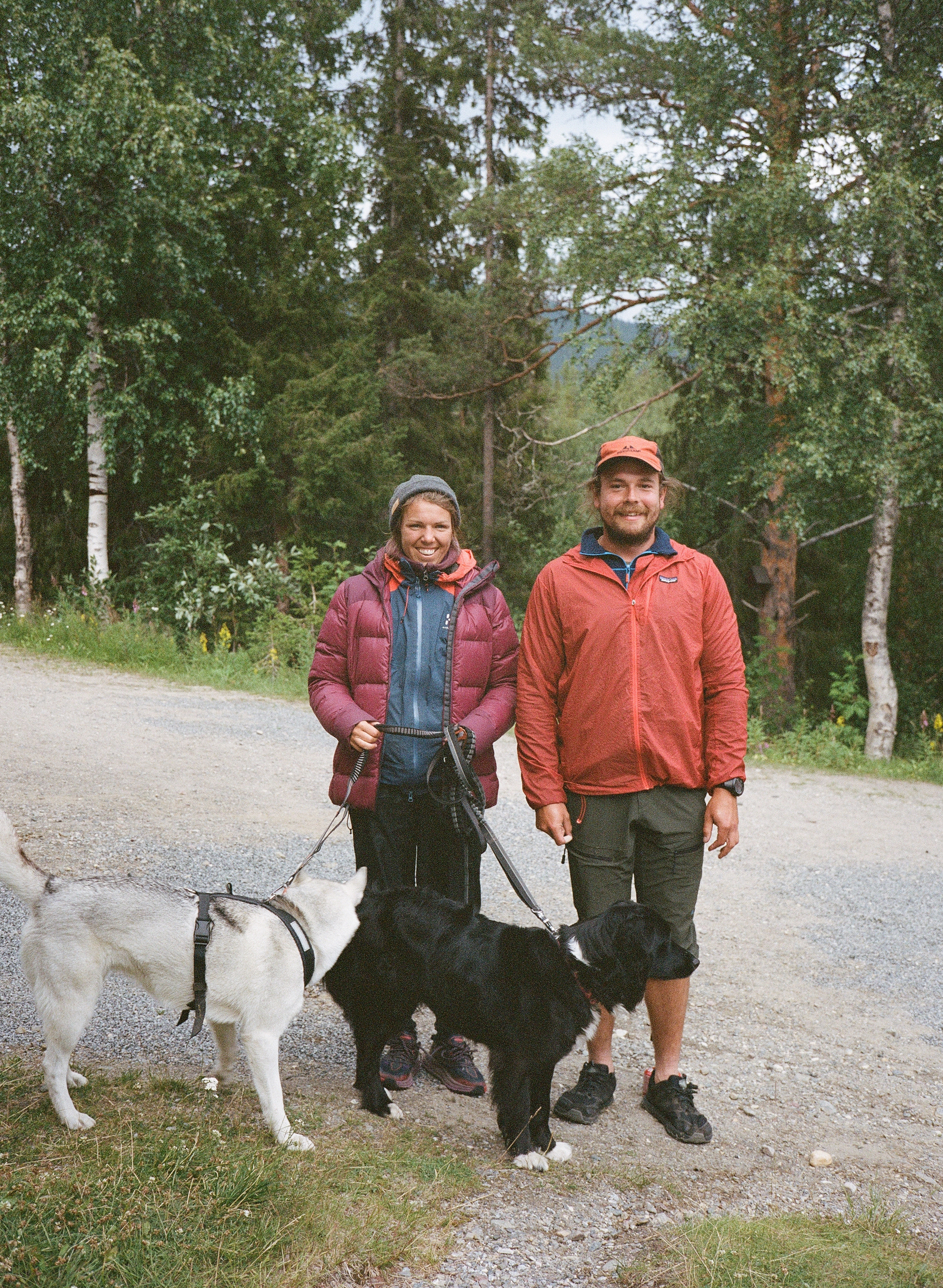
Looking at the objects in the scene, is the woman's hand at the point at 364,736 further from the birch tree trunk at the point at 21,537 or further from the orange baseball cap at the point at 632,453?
the birch tree trunk at the point at 21,537

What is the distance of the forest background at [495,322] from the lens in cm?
1019

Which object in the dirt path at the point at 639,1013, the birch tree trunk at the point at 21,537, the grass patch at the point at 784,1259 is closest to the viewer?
the grass patch at the point at 784,1259

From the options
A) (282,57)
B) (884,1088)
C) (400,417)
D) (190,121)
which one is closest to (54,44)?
(190,121)

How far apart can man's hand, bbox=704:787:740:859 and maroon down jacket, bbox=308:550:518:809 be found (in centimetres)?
75

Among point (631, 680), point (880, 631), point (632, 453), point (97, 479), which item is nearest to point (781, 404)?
point (880, 631)

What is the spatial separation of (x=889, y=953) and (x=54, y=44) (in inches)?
558

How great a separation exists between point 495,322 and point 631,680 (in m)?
13.9

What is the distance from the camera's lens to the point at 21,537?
15164 mm

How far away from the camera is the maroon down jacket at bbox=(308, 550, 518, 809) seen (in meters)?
3.29

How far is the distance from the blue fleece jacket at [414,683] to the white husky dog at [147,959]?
2.06ft

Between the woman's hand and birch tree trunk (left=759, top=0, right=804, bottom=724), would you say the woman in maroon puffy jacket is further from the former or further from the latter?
birch tree trunk (left=759, top=0, right=804, bottom=724)

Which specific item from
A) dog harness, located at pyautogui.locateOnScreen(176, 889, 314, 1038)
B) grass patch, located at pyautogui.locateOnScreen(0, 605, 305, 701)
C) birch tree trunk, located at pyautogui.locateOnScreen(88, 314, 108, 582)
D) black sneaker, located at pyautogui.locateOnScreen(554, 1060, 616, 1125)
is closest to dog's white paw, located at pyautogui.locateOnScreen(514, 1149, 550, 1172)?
black sneaker, located at pyautogui.locateOnScreen(554, 1060, 616, 1125)

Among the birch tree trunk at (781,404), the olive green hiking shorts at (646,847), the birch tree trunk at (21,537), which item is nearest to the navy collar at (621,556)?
the olive green hiking shorts at (646,847)

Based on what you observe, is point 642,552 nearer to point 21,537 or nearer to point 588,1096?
point 588,1096
